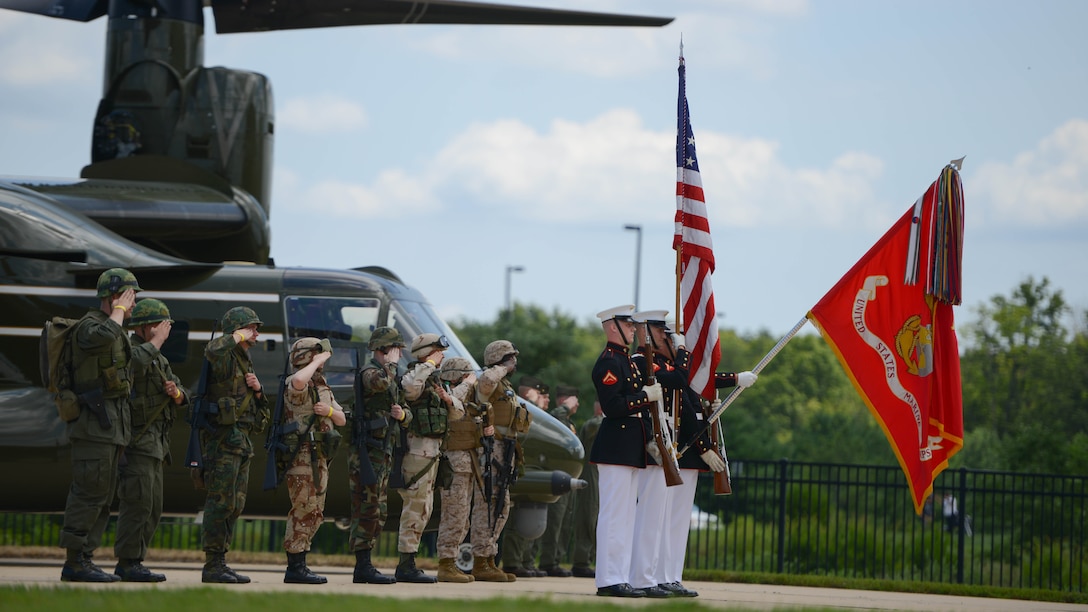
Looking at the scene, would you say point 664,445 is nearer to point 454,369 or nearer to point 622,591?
point 622,591

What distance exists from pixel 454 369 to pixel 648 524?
6.98 feet

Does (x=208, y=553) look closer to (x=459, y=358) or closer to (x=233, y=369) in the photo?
(x=233, y=369)

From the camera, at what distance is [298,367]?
10078mm

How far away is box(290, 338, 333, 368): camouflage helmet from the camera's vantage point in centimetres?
1002

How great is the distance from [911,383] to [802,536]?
9.61 metres

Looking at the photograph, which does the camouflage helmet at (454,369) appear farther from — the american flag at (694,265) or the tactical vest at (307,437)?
the american flag at (694,265)

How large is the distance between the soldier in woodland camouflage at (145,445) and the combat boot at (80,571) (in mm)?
202

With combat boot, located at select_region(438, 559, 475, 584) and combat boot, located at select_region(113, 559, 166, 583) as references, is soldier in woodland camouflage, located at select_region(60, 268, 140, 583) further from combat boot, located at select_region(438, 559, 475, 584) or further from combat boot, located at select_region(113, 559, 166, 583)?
combat boot, located at select_region(438, 559, 475, 584)

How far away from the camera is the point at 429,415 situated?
10.5 m

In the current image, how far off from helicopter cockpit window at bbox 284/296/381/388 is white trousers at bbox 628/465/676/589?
2934mm

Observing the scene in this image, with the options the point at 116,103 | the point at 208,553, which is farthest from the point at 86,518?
the point at 116,103

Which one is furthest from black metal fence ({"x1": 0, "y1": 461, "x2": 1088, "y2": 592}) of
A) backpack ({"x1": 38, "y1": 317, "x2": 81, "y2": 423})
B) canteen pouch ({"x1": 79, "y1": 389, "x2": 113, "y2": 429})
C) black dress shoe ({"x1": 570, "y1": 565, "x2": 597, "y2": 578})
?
canteen pouch ({"x1": 79, "y1": 389, "x2": 113, "y2": 429})

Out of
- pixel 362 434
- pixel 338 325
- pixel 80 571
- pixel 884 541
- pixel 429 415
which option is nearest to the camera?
pixel 80 571

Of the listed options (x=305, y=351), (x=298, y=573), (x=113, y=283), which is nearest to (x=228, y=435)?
(x=305, y=351)
